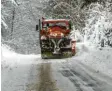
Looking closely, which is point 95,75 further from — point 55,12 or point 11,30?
point 11,30

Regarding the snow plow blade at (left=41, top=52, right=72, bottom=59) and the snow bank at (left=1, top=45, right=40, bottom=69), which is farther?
the snow plow blade at (left=41, top=52, right=72, bottom=59)

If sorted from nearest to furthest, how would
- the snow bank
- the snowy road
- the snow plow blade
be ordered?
the snowy road → the snow bank → the snow plow blade

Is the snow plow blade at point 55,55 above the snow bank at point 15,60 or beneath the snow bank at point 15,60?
above

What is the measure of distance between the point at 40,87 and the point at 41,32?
1434 cm

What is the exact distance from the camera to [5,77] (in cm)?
1338

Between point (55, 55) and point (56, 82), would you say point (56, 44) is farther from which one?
point (56, 82)

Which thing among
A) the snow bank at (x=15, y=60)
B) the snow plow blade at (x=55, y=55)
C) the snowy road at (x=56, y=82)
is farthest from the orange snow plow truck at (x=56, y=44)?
the snowy road at (x=56, y=82)

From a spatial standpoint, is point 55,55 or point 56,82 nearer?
point 56,82

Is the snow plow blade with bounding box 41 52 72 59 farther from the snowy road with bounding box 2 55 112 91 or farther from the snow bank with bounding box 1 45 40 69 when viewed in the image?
the snowy road with bounding box 2 55 112 91

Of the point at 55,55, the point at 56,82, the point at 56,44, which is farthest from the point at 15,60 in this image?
the point at 56,82

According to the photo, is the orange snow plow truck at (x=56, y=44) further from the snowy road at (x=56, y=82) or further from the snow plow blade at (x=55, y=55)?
the snowy road at (x=56, y=82)

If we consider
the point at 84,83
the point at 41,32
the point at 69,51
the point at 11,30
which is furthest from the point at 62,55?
the point at 11,30

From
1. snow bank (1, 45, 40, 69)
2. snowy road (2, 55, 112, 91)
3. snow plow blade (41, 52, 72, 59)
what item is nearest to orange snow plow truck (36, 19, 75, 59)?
snow plow blade (41, 52, 72, 59)

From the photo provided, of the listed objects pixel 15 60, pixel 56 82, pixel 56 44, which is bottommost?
pixel 15 60
